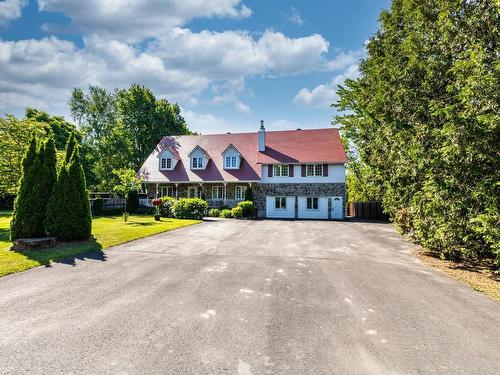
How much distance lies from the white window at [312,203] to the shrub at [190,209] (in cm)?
1116

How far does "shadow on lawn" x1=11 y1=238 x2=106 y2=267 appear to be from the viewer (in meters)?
9.66

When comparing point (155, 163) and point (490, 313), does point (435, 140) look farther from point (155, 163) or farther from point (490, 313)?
point (155, 163)

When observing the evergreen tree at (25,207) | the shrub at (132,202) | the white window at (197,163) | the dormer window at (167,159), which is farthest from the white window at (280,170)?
the evergreen tree at (25,207)

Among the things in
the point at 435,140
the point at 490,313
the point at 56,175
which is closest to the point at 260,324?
the point at 490,313

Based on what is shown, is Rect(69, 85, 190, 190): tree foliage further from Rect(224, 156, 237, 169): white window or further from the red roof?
Rect(224, 156, 237, 169): white window

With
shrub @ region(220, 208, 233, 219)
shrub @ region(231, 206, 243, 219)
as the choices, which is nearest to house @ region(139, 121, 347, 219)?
shrub @ region(220, 208, 233, 219)

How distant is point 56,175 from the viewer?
12.7 meters

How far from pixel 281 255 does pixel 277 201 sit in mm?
20823

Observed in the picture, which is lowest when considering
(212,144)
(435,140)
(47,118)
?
(435,140)

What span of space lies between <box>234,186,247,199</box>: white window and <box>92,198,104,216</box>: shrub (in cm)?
1365

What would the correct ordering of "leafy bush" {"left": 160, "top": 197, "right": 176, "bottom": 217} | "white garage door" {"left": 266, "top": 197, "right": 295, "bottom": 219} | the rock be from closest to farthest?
the rock < "leafy bush" {"left": 160, "top": 197, "right": 176, "bottom": 217} < "white garage door" {"left": 266, "top": 197, "right": 295, "bottom": 219}

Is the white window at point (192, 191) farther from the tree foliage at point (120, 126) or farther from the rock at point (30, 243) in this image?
the rock at point (30, 243)

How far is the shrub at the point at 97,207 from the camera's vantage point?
2922 centimetres

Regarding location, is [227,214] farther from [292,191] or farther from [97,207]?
[97,207]
